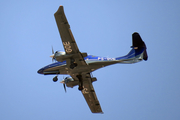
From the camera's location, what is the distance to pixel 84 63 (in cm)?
3981

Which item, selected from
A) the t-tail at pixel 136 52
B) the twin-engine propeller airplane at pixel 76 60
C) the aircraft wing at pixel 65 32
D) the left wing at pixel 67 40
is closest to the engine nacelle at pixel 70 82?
the twin-engine propeller airplane at pixel 76 60

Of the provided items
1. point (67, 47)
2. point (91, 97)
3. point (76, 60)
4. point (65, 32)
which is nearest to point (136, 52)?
point (76, 60)

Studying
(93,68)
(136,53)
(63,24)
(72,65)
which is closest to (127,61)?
(136,53)

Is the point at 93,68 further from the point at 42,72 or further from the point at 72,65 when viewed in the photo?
the point at 42,72

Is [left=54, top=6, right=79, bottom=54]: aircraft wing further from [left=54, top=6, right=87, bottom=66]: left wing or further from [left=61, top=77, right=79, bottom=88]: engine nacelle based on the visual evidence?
[left=61, top=77, right=79, bottom=88]: engine nacelle

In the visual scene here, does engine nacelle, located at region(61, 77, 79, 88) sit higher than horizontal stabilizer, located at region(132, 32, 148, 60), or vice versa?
horizontal stabilizer, located at region(132, 32, 148, 60)

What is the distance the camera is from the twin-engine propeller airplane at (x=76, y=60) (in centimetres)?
3594

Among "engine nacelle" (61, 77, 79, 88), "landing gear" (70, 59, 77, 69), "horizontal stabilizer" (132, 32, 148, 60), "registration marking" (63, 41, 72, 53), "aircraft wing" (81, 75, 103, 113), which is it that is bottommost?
"aircraft wing" (81, 75, 103, 113)

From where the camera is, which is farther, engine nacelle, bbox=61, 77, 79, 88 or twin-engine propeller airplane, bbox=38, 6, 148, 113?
engine nacelle, bbox=61, 77, 79, 88

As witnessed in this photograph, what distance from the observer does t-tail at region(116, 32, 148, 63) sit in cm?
3956

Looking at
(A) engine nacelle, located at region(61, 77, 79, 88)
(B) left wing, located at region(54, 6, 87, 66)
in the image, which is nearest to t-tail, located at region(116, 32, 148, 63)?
(B) left wing, located at region(54, 6, 87, 66)

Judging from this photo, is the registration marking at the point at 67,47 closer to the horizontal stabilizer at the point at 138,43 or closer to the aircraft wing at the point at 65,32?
the aircraft wing at the point at 65,32

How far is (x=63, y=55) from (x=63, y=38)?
3.06m

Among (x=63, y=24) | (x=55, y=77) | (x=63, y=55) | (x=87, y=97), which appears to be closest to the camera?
(x=63, y=24)
